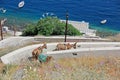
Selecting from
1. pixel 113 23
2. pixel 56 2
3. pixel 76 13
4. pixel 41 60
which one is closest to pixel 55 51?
pixel 41 60

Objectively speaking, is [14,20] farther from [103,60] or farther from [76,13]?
[103,60]

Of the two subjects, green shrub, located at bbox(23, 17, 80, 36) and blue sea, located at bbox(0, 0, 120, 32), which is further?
blue sea, located at bbox(0, 0, 120, 32)

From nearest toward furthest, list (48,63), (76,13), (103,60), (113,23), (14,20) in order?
1. (48,63)
2. (103,60)
3. (14,20)
4. (113,23)
5. (76,13)

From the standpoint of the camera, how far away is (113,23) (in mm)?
80938

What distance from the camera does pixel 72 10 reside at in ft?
294

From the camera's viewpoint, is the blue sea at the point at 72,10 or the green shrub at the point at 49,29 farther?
the blue sea at the point at 72,10

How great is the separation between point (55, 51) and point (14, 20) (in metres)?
52.7

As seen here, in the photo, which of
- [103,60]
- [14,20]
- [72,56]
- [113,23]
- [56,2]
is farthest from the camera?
[56,2]

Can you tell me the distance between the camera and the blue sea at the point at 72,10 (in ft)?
266

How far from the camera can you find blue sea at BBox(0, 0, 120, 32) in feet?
266

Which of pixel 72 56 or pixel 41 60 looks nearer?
pixel 41 60

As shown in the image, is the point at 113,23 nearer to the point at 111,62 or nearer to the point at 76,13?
the point at 76,13

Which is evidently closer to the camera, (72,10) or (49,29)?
(49,29)

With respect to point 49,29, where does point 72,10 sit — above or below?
above
